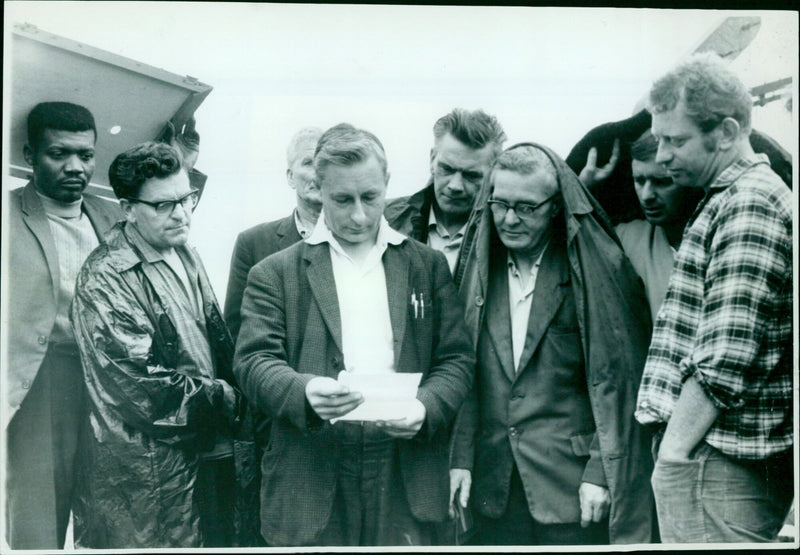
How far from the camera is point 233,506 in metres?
4.12

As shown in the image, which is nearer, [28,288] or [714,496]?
[714,496]

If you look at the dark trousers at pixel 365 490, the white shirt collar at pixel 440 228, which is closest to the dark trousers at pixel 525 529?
the dark trousers at pixel 365 490

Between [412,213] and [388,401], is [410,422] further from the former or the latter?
[412,213]

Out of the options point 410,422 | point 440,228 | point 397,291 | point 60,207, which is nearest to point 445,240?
point 440,228

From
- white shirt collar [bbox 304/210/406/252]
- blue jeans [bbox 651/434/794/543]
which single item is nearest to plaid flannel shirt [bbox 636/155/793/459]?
blue jeans [bbox 651/434/794/543]

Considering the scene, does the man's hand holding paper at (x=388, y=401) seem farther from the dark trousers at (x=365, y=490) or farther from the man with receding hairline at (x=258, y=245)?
the man with receding hairline at (x=258, y=245)

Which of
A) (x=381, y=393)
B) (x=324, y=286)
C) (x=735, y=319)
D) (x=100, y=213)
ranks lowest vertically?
(x=381, y=393)

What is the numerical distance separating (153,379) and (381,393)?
109 centimetres

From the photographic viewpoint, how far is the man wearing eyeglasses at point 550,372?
3855 mm

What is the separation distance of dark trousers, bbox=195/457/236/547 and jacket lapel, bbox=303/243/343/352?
887 millimetres

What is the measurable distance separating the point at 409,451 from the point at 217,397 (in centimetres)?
98

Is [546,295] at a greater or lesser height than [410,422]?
greater

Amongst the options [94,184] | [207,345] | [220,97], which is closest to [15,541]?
[207,345]

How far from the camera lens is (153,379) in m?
3.98
